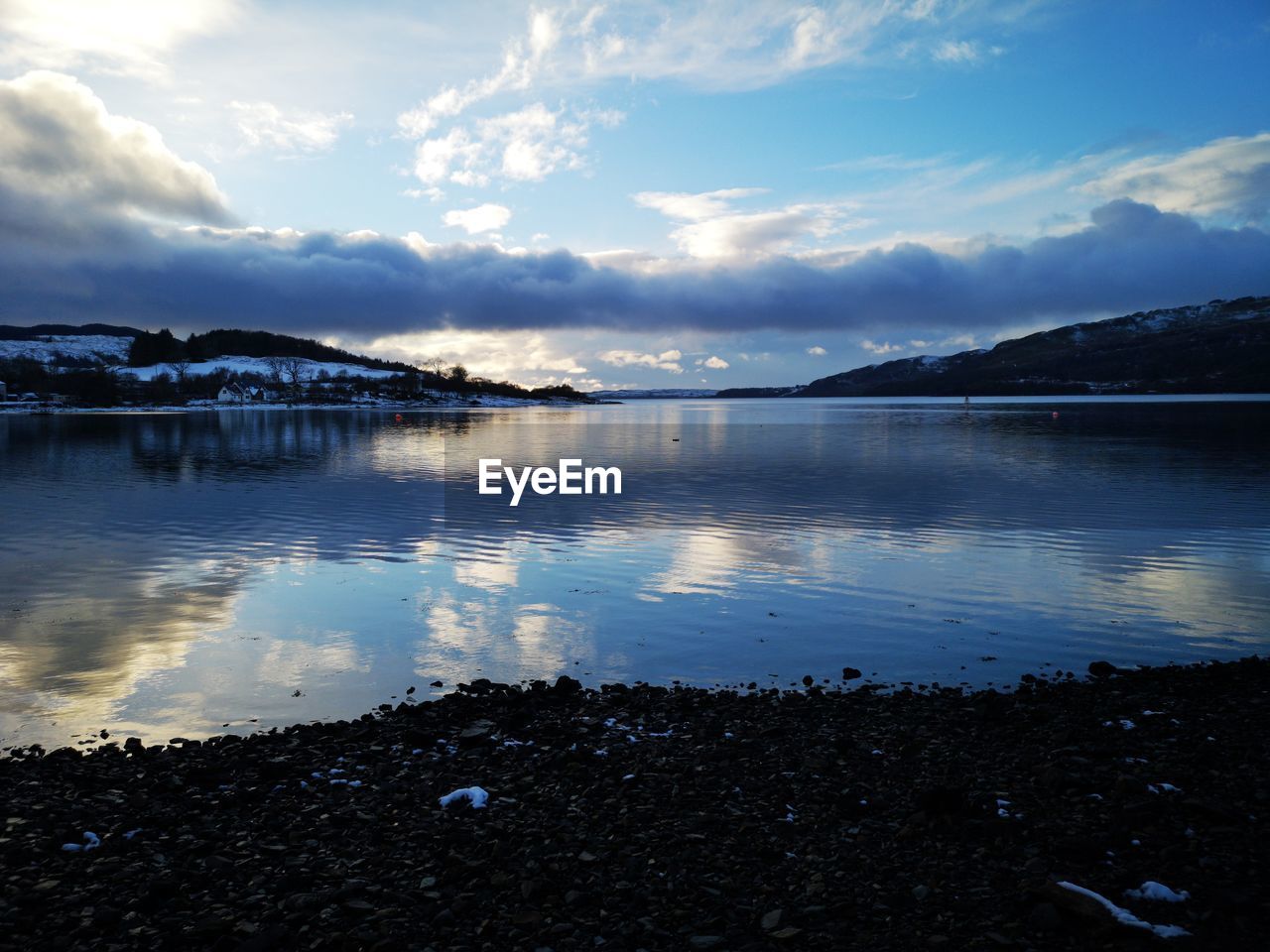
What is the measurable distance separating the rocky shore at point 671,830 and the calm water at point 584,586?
2315mm

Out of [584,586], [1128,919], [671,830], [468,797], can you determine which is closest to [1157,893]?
[1128,919]

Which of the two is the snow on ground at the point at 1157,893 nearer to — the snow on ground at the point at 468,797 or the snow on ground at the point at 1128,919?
the snow on ground at the point at 1128,919

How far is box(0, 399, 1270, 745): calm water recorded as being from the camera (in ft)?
48.8

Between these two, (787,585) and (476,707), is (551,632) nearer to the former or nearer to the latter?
(476,707)

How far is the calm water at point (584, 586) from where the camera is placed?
48.8 ft

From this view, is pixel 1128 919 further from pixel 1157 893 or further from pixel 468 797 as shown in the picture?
pixel 468 797

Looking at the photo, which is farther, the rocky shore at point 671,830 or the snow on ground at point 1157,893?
the snow on ground at point 1157,893

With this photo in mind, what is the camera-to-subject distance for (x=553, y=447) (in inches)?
3391

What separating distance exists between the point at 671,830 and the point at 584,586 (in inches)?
525

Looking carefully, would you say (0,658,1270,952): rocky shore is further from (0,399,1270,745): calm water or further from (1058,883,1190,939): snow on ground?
(0,399,1270,745): calm water

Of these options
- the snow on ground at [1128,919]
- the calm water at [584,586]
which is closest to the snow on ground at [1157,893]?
the snow on ground at [1128,919]

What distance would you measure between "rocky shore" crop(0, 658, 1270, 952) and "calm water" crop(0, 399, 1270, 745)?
2315 mm

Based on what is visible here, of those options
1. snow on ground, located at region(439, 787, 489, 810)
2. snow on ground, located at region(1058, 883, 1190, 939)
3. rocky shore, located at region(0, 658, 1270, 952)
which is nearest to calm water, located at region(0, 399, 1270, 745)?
rocky shore, located at region(0, 658, 1270, 952)

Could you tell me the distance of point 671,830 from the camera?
8656mm
